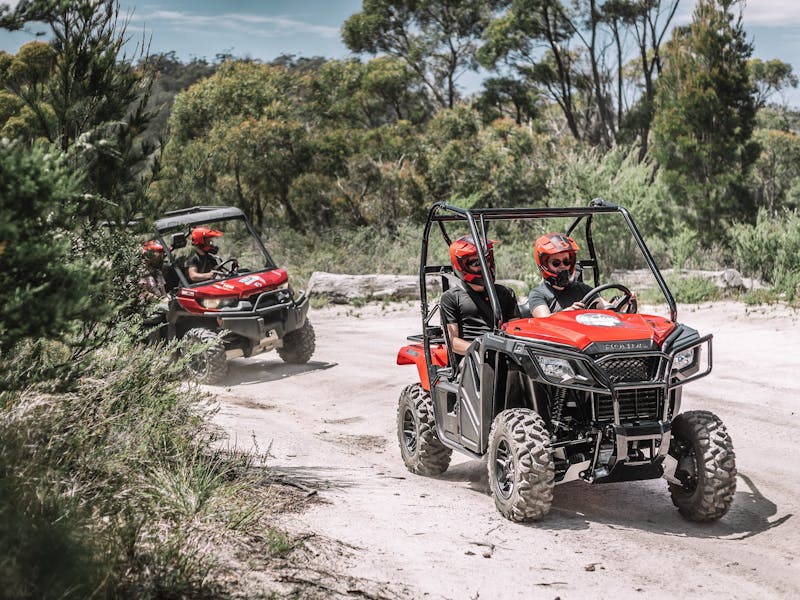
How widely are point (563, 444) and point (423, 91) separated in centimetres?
3174

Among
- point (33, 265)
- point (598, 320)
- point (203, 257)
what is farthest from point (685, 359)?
point (203, 257)

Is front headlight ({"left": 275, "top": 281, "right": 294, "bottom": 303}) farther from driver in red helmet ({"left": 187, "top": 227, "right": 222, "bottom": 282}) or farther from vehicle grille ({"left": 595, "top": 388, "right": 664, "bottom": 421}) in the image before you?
vehicle grille ({"left": 595, "top": 388, "right": 664, "bottom": 421})

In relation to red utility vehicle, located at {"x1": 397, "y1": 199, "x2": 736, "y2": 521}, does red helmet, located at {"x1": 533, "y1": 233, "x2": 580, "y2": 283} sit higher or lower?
higher

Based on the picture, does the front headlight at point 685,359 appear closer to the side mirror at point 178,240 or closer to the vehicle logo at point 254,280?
the side mirror at point 178,240

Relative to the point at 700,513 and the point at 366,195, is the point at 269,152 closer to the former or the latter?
the point at 366,195

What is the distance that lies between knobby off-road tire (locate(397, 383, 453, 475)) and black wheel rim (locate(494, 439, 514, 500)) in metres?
1.18

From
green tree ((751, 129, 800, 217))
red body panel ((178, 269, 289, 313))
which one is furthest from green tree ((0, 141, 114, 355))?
green tree ((751, 129, 800, 217))

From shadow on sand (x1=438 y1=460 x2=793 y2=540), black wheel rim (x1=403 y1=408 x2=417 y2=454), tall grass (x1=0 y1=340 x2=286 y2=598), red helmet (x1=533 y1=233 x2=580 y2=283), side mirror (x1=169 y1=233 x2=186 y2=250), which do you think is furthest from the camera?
side mirror (x1=169 y1=233 x2=186 y2=250)

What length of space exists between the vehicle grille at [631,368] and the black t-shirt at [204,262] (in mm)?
7801

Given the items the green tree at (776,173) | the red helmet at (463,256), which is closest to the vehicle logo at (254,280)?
the red helmet at (463,256)

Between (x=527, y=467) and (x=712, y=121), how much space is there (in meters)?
16.2

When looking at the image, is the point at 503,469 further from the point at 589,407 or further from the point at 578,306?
the point at 578,306

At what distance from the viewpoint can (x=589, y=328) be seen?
586 centimetres

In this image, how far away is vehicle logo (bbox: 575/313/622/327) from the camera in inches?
233
